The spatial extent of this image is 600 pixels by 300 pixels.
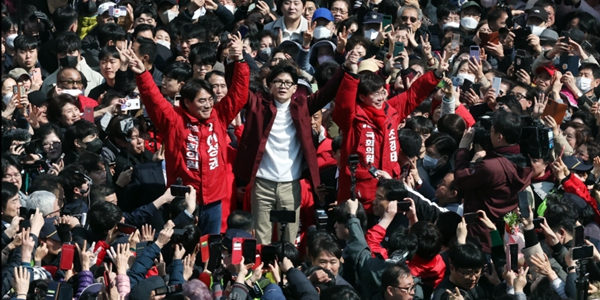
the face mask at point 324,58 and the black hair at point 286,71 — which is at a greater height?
the face mask at point 324,58

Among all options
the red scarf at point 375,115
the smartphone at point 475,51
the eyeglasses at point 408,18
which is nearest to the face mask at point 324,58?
the eyeglasses at point 408,18

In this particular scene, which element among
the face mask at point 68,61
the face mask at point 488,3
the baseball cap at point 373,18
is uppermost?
the face mask at point 488,3

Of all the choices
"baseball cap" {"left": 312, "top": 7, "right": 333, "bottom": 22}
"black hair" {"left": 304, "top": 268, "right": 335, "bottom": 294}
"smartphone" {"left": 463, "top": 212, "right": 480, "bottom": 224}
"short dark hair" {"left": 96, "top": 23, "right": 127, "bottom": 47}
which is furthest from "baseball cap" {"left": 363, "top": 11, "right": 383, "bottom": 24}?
"black hair" {"left": 304, "top": 268, "right": 335, "bottom": 294}

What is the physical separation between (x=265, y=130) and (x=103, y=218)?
1.42m

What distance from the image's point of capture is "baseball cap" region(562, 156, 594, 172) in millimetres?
9812

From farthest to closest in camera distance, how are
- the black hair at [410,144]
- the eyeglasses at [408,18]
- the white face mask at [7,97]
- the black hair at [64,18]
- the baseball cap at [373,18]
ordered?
the black hair at [64,18] → the eyeglasses at [408,18] → the baseball cap at [373,18] → the white face mask at [7,97] → the black hair at [410,144]

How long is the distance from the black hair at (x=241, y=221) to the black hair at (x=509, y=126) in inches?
73.8

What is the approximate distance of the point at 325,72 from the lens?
35.6 feet

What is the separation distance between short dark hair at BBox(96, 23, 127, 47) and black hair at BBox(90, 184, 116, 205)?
323 centimetres

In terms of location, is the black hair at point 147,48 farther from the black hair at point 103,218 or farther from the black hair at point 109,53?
the black hair at point 103,218

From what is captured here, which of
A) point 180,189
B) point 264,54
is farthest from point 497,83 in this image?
point 180,189

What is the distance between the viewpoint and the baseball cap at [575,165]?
9.81 m

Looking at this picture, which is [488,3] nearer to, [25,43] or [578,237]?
[25,43]

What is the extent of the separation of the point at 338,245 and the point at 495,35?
538 cm
